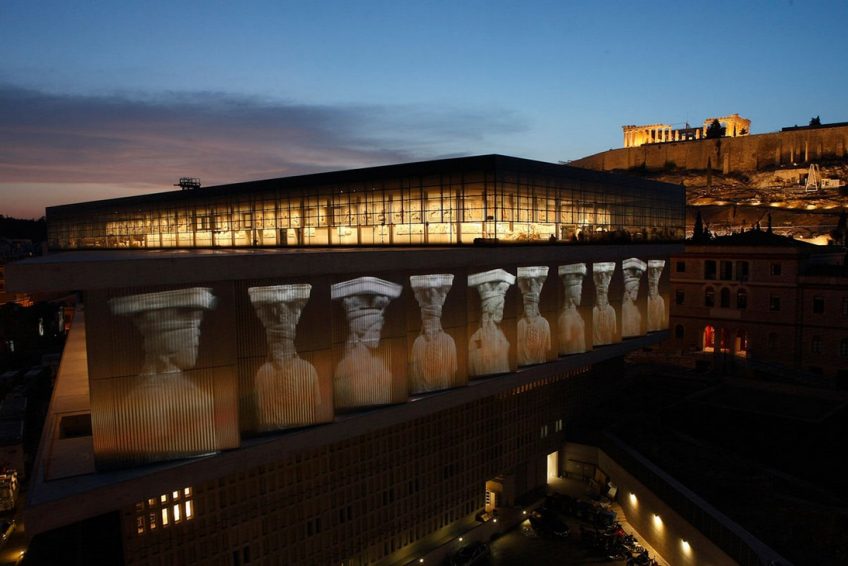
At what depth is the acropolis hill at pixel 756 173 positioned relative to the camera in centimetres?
9638

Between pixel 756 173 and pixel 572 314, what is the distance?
116 metres

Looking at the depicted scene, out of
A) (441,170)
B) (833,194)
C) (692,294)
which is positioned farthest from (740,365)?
(833,194)

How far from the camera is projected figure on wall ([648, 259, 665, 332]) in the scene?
3681 centimetres

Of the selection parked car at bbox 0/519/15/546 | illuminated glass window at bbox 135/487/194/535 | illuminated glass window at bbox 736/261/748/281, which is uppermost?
illuminated glass window at bbox 736/261/748/281

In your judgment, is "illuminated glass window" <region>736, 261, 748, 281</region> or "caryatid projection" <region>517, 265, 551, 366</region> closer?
"caryatid projection" <region>517, 265, 551, 366</region>

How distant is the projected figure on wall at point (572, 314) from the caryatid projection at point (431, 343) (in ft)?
28.2

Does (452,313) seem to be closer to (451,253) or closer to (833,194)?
(451,253)

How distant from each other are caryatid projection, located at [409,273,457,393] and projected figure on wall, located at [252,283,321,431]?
486 cm

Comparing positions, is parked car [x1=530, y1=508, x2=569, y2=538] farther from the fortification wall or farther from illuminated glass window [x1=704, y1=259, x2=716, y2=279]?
the fortification wall

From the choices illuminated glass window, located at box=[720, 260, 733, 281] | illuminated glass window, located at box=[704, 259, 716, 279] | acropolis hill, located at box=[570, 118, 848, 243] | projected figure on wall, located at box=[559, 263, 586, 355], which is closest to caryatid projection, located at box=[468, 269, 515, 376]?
projected figure on wall, located at box=[559, 263, 586, 355]

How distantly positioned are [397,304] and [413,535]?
935cm

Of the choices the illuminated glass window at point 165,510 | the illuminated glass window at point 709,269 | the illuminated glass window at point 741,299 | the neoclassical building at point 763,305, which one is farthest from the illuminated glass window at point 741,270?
the illuminated glass window at point 165,510

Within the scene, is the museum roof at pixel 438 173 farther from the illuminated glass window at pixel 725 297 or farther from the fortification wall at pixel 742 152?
the fortification wall at pixel 742 152

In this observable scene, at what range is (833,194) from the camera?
106 m
